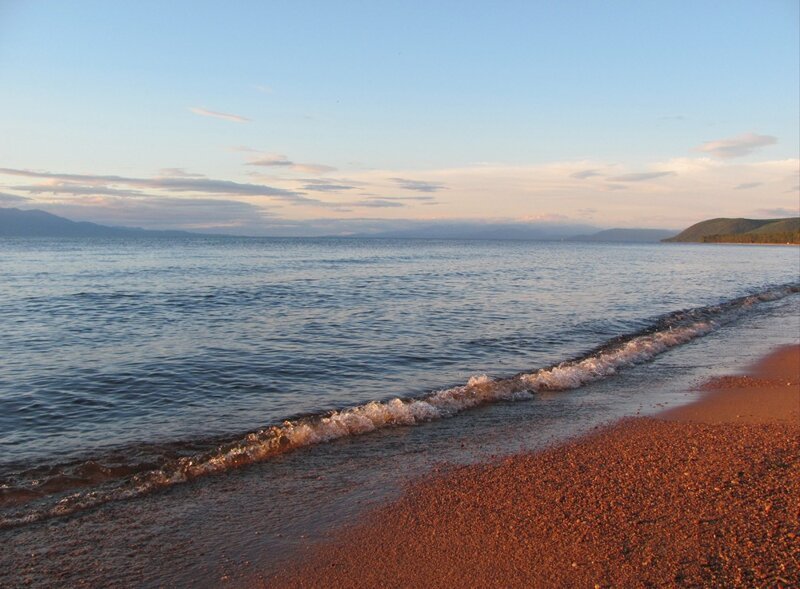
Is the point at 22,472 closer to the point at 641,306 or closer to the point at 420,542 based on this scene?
the point at 420,542

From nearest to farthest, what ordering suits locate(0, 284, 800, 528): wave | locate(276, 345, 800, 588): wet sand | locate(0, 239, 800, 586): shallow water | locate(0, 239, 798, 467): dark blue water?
locate(276, 345, 800, 588): wet sand
locate(0, 239, 800, 586): shallow water
locate(0, 284, 800, 528): wave
locate(0, 239, 798, 467): dark blue water

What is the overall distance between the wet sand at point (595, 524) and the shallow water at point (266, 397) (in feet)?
2.05

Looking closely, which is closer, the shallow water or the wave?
the shallow water

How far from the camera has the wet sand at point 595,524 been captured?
4.91 metres

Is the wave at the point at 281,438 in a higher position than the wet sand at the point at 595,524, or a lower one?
lower

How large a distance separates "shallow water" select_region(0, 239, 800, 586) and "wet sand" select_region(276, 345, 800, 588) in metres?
0.62

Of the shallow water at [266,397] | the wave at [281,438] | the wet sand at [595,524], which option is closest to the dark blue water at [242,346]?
the shallow water at [266,397]

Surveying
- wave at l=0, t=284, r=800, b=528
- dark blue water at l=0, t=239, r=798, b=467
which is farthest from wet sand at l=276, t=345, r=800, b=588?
dark blue water at l=0, t=239, r=798, b=467

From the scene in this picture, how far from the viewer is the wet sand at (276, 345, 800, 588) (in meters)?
4.91

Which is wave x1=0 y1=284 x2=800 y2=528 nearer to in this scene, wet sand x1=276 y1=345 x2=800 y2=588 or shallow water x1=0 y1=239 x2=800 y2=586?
Result: shallow water x1=0 y1=239 x2=800 y2=586

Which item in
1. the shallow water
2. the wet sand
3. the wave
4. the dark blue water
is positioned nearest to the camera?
the wet sand

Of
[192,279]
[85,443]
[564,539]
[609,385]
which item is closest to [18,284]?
[192,279]

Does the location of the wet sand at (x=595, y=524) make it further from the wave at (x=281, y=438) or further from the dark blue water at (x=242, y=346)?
the dark blue water at (x=242, y=346)

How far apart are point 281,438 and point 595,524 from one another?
481cm
